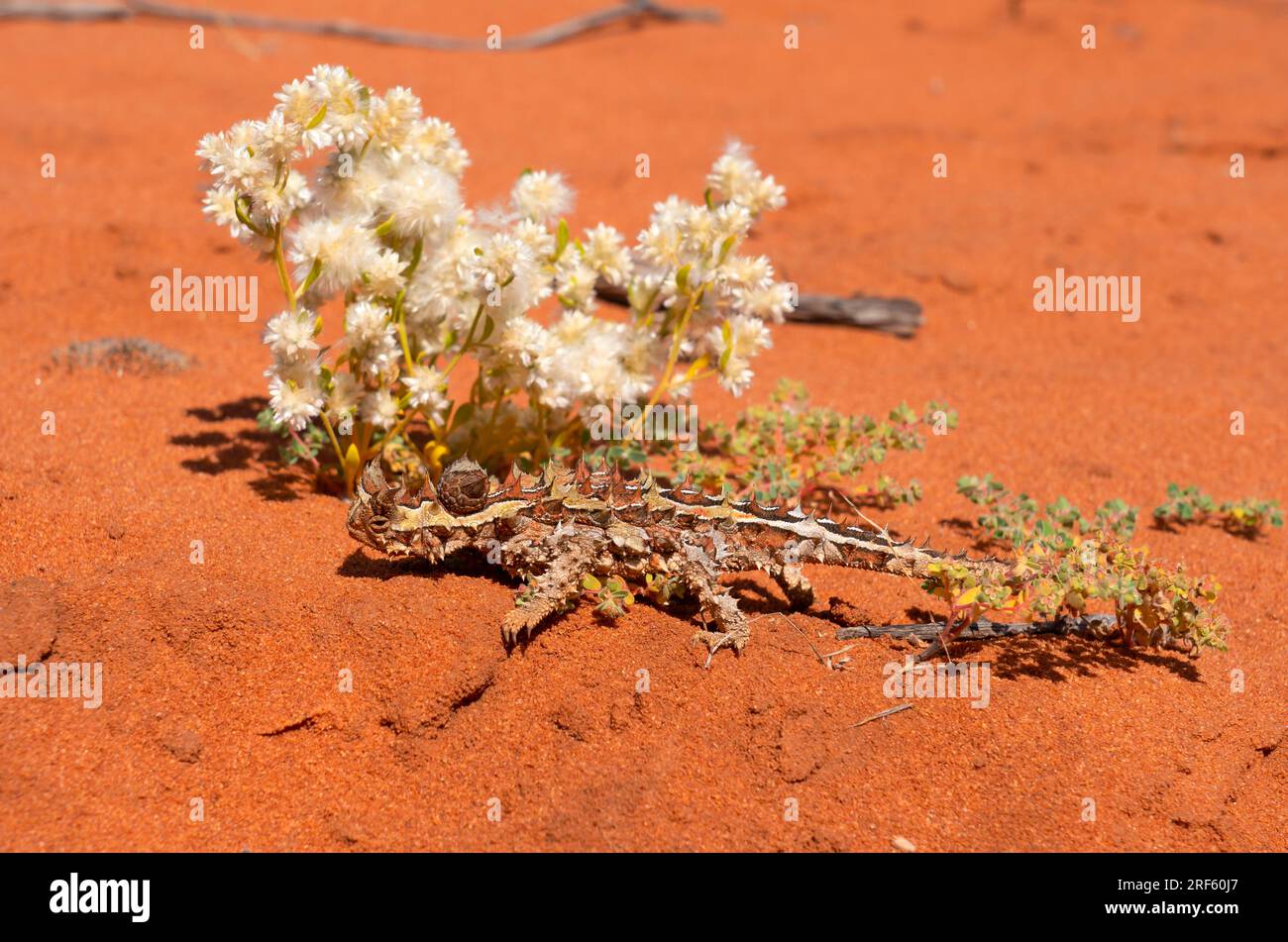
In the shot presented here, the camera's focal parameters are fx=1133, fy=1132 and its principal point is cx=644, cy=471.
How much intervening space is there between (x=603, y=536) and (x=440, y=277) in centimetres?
98

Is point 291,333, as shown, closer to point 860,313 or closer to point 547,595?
point 547,595

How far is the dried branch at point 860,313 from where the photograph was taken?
20.6 ft

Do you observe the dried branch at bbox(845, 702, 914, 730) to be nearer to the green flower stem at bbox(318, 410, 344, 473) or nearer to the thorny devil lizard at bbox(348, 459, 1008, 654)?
the thorny devil lizard at bbox(348, 459, 1008, 654)

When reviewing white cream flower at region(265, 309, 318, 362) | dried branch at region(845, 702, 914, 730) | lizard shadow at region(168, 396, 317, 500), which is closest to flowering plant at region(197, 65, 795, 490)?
white cream flower at region(265, 309, 318, 362)

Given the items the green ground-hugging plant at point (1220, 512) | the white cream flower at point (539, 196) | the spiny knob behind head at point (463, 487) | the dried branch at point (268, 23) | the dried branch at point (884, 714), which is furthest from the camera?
the dried branch at point (268, 23)

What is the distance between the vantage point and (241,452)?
14.0 feet

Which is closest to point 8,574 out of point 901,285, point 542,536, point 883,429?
point 542,536

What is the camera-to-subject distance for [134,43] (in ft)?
35.3

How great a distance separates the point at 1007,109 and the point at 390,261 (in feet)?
27.0

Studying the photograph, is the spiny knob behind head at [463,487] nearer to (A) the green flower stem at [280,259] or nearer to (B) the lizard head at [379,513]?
(B) the lizard head at [379,513]

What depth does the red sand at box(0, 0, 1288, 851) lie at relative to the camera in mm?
2941

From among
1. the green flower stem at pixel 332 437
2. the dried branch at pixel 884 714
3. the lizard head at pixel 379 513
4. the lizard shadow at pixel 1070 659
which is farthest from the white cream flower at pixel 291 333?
the lizard shadow at pixel 1070 659

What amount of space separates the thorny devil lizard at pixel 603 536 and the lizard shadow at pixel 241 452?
0.85 metres

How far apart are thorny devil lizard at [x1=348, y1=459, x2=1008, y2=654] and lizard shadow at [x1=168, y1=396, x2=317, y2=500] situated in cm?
85
